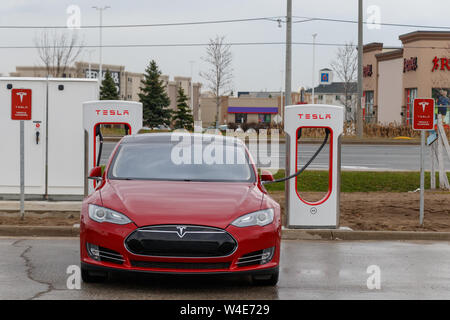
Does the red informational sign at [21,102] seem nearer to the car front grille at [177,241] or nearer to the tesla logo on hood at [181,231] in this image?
the car front grille at [177,241]

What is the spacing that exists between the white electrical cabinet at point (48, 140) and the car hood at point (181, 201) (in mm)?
6074

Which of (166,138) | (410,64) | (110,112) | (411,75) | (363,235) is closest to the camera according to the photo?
(166,138)

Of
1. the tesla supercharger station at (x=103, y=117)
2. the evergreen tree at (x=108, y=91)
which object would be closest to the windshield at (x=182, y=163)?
the tesla supercharger station at (x=103, y=117)

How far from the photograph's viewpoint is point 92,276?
7.03 meters

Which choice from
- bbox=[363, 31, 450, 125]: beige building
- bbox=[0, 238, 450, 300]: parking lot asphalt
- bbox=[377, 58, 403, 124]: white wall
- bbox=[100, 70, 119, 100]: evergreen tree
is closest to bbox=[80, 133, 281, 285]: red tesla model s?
bbox=[0, 238, 450, 300]: parking lot asphalt

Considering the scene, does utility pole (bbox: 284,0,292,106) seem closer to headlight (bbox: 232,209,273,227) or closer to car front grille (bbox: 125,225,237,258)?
headlight (bbox: 232,209,273,227)

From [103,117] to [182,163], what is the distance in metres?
3.75

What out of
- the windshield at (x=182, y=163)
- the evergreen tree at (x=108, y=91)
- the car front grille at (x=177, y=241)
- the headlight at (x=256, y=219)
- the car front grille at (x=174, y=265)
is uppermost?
the evergreen tree at (x=108, y=91)

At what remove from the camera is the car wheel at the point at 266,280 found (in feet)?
23.0

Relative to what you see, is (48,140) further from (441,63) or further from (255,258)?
(441,63)

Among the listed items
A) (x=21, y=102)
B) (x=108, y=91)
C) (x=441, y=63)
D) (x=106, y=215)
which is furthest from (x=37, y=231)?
(x=108, y=91)

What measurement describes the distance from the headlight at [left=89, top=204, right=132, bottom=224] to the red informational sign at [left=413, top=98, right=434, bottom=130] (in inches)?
235

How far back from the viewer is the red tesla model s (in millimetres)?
6527
